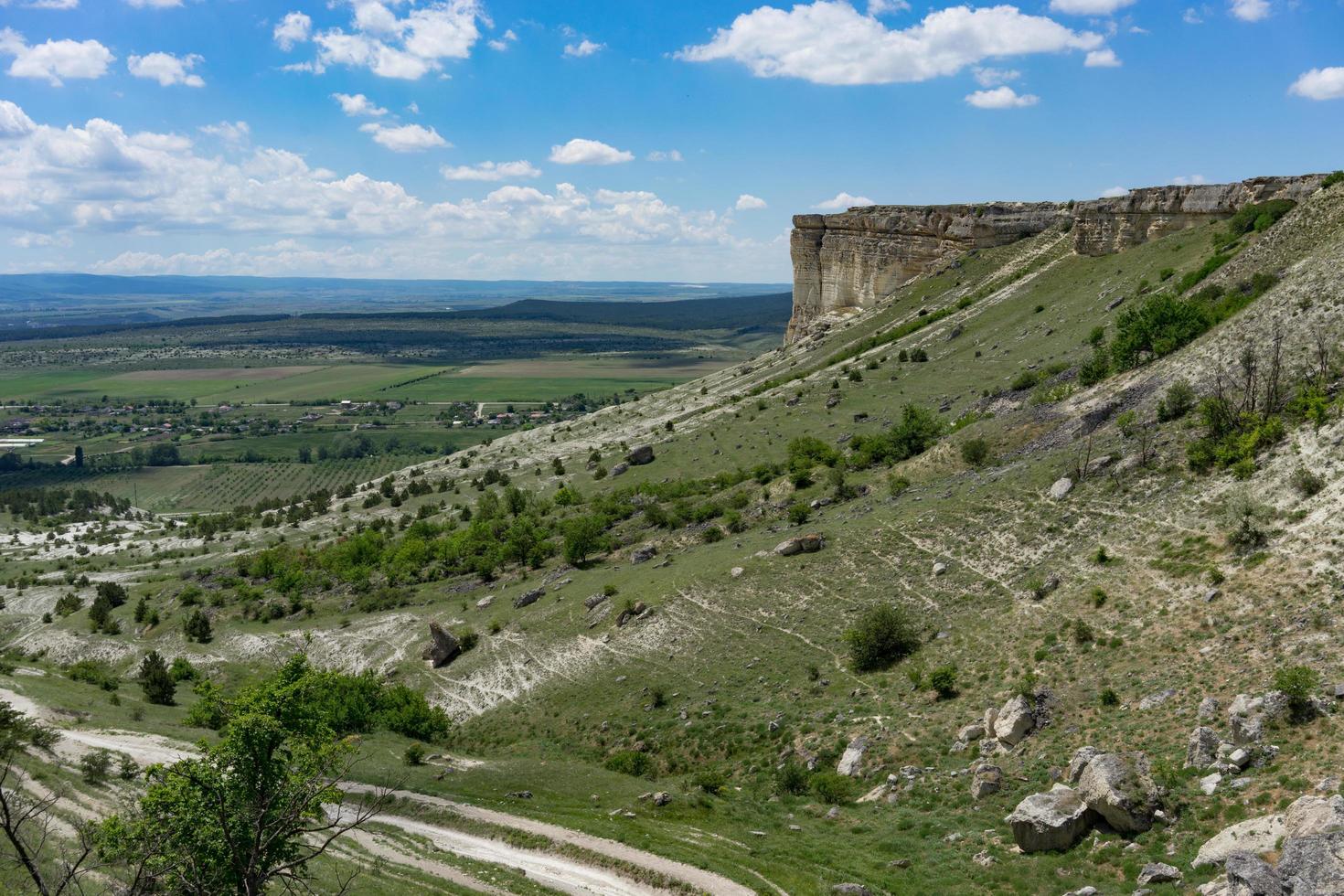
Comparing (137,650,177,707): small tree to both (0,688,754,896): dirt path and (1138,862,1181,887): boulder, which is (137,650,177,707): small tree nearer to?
(0,688,754,896): dirt path

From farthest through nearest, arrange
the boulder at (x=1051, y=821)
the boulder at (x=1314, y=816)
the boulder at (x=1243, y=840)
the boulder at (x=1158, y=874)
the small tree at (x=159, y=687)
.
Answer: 1. the small tree at (x=159, y=687)
2. the boulder at (x=1051, y=821)
3. the boulder at (x=1158, y=874)
4. the boulder at (x=1243, y=840)
5. the boulder at (x=1314, y=816)

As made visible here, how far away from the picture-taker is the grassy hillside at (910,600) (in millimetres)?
22484

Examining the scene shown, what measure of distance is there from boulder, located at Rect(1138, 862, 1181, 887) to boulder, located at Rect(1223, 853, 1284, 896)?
1537 mm

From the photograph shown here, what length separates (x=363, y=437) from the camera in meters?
179

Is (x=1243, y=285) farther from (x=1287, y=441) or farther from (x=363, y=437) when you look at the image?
(x=363, y=437)

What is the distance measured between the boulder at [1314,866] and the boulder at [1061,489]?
2038cm

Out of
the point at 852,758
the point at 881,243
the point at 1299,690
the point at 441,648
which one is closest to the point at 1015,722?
the point at 852,758

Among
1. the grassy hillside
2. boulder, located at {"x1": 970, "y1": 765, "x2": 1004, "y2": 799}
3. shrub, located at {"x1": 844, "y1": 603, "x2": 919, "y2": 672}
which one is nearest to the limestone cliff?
the grassy hillside

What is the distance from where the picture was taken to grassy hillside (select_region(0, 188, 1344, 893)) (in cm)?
2248

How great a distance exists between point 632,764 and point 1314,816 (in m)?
20.4

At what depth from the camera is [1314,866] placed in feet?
46.0

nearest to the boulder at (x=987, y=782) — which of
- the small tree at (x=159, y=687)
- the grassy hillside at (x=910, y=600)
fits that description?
the grassy hillside at (x=910, y=600)

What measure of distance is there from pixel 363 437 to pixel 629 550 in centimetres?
13863

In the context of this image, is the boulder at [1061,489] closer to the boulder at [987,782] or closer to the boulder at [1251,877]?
the boulder at [987,782]
